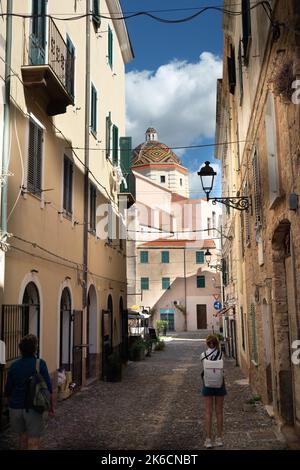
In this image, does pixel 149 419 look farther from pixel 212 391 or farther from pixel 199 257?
pixel 199 257

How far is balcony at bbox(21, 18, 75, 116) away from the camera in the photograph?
9.90m

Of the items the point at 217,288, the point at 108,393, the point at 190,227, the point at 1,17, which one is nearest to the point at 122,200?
the point at 108,393

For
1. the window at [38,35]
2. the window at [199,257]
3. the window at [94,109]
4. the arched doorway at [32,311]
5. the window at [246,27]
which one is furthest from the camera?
the window at [199,257]

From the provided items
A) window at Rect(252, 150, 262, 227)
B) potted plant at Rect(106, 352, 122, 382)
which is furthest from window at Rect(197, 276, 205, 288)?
window at Rect(252, 150, 262, 227)

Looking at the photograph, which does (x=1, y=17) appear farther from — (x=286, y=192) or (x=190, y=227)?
(x=190, y=227)

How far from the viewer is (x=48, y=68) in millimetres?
9852

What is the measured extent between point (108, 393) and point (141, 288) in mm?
36728

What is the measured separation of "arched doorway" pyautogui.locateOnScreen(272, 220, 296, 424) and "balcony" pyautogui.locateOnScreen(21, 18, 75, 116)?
17.6ft

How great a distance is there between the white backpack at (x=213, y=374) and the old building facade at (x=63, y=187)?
347 centimetres

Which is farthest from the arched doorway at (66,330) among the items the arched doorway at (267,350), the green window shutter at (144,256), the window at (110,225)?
the green window shutter at (144,256)

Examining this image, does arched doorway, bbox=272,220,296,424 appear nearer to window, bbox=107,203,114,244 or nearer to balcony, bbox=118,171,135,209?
window, bbox=107,203,114,244

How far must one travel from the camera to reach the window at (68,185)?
13.1 m

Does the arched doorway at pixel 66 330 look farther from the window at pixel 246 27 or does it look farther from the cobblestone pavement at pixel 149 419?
the window at pixel 246 27
